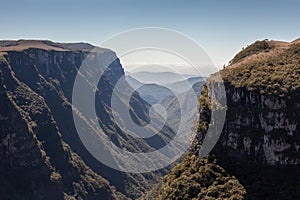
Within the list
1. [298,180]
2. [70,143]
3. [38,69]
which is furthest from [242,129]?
[38,69]

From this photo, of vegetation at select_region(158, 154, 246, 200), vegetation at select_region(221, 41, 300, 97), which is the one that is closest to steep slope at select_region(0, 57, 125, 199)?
vegetation at select_region(158, 154, 246, 200)

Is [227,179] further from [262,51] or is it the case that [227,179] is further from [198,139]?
[262,51]

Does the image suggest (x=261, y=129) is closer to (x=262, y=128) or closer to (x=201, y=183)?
(x=262, y=128)

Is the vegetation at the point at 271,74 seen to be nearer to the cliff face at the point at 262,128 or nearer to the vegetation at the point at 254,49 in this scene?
the cliff face at the point at 262,128

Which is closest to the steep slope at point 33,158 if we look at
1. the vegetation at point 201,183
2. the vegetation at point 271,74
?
the vegetation at point 201,183

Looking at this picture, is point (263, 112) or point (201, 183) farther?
point (201, 183)

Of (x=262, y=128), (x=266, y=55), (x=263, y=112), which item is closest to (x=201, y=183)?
(x=262, y=128)
